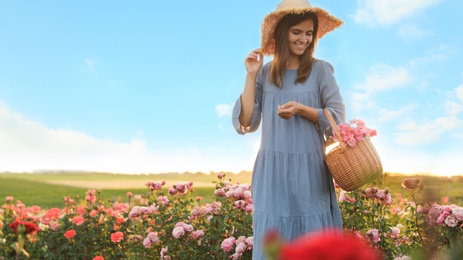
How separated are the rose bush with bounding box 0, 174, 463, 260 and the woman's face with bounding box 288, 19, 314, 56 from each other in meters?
1.27

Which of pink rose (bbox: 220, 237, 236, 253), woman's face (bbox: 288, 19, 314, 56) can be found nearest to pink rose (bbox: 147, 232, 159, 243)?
pink rose (bbox: 220, 237, 236, 253)

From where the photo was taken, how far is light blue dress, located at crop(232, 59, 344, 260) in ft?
8.75

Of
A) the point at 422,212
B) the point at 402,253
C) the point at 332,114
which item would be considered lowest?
the point at 402,253

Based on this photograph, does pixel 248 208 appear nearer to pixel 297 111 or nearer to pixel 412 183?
pixel 412 183

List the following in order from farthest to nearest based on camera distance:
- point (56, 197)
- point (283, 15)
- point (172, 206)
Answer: point (56, 197) → point (172, 206) → point (283, 15)

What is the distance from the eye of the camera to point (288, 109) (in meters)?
2.53

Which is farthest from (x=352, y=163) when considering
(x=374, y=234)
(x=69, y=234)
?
(x=69, y=234)

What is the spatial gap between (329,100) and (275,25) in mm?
500

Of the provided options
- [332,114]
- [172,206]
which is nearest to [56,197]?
[172,206]

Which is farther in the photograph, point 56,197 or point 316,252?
point 56,197

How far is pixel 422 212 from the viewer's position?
3.60 metres

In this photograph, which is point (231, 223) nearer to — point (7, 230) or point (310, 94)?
point (310, 94)

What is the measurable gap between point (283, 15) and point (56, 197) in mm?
7120

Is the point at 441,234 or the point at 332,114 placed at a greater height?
the point at 332,114
